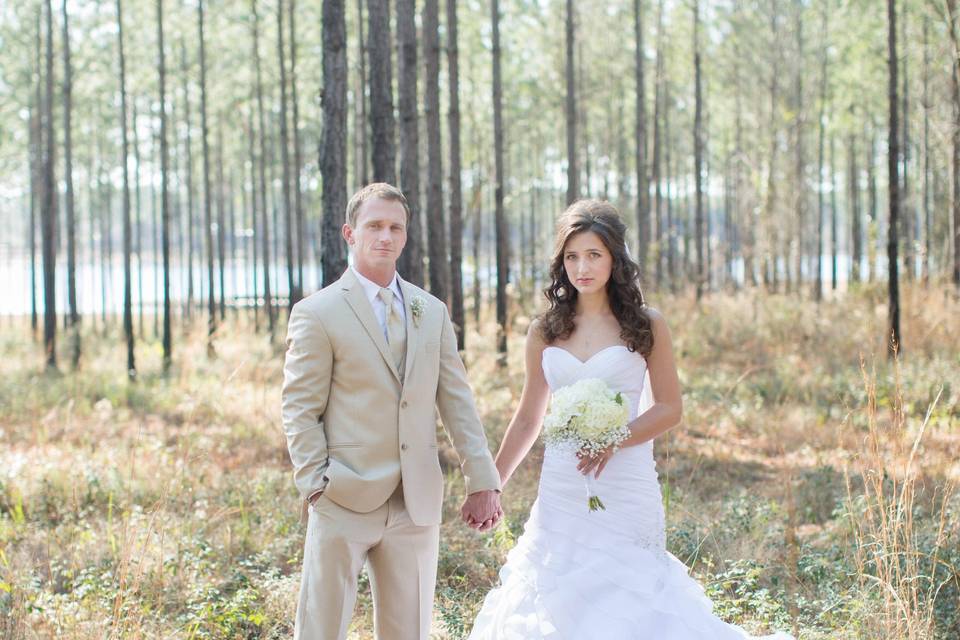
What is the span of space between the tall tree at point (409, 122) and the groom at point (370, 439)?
20.6 ft

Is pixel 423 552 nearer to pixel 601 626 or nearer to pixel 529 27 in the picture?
pixel 601 626

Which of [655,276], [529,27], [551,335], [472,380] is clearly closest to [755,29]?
[529,27]

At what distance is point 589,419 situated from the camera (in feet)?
11.0

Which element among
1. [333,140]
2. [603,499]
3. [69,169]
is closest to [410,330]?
[603,499]

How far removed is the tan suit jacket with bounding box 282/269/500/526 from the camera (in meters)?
3.07

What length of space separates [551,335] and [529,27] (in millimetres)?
22875

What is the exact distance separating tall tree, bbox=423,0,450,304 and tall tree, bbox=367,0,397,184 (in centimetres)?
321

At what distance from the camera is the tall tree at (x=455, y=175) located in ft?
42.5

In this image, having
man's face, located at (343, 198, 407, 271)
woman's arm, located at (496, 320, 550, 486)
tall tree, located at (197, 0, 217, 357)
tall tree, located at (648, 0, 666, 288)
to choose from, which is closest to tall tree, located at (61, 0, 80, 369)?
tall tree, located at (197, 0, 217, 357)

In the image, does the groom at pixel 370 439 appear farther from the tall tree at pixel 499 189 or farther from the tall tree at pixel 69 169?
the tall tree at pixel 69 169

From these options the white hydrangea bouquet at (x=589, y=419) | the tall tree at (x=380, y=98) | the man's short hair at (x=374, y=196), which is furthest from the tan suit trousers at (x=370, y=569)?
the tall tree at (x=380, y=98)

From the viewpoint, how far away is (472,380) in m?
12.7

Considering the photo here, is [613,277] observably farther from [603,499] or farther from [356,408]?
[356,408]

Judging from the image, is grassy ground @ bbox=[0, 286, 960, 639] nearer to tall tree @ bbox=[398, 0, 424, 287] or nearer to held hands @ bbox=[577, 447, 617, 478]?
held hands @ bbox=[577, 447, 617, 478]
